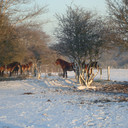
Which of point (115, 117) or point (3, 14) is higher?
point (3, 14)

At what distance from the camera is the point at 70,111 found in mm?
7113

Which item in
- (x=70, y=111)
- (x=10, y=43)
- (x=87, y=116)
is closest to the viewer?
(x=87, y=116)

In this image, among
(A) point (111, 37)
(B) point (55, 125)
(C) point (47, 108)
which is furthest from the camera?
(A) point (111, 37)

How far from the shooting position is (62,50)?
55.3ft

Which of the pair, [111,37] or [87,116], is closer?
[87,116]

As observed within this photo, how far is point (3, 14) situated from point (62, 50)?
5172mm

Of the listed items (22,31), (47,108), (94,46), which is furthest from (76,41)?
(47,108)

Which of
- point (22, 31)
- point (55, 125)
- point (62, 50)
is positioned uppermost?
point (22, 31)

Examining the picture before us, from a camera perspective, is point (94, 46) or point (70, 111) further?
point (94, 46)

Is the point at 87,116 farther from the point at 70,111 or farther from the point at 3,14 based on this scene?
the point at 3,14

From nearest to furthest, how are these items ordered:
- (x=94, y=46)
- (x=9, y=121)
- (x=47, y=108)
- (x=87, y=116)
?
(x=9, y=121) → (x=87, y=116) → (x=47, y=108) → (x=94, y=46)

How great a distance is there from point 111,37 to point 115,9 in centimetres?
199

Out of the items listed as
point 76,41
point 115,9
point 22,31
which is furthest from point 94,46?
point 22,31

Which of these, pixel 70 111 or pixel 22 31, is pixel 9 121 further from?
pixel 22 31
